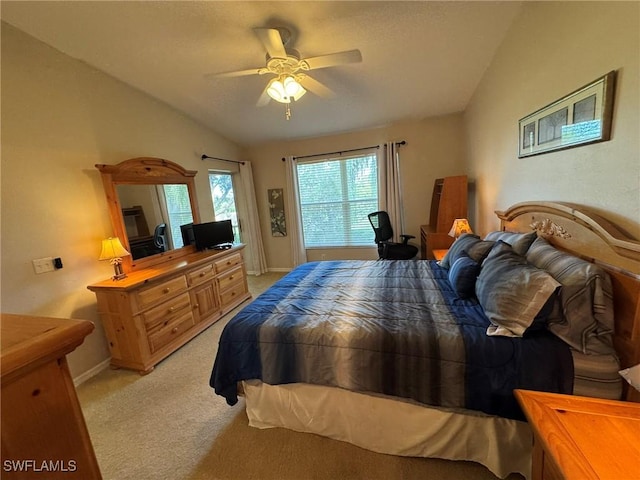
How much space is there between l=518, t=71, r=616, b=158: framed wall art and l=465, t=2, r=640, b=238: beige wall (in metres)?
0.04

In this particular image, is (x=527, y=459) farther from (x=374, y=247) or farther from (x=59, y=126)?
(x=59, y=126)

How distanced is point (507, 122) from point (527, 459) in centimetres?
248

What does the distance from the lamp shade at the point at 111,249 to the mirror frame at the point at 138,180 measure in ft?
0.75

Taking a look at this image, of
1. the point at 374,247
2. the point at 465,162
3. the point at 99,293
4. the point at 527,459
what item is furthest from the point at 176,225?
the point at 465,162

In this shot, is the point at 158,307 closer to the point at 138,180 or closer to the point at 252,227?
the point at 138,180

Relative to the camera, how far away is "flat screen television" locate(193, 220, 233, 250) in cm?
349

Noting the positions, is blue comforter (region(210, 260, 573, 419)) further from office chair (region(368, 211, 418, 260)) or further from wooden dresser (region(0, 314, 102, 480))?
office chair (region(368, 211, 418, 260))

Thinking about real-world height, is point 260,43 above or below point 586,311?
above

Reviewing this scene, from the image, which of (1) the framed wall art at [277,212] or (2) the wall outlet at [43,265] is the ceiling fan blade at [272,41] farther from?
(1) the framed wall art at [277,212]

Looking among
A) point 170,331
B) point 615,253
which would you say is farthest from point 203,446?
point 615,253

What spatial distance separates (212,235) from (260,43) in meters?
2.27

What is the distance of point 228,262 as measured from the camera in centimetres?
352

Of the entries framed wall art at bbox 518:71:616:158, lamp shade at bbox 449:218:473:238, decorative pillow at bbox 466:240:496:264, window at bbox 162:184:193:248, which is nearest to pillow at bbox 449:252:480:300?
decorative pillow at bbox 466:240:496:264

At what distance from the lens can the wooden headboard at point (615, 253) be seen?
1142 millimetres
